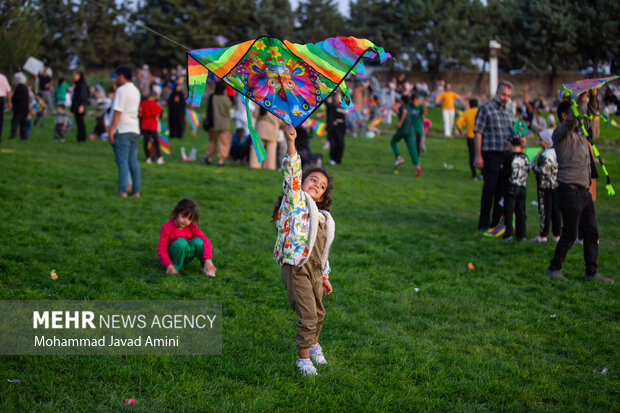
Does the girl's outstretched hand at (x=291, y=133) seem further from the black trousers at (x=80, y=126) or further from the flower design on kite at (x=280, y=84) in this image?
the black trousers at (x=80, y=126)

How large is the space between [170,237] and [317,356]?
109 inches

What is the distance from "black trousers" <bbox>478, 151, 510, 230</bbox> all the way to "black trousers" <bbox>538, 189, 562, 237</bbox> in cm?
68

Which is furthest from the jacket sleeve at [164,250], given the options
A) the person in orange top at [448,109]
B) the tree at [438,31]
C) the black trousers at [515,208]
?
the tree at [438,31]

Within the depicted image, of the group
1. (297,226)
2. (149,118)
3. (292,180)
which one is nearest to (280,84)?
(292,180)

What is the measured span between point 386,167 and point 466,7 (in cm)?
4431

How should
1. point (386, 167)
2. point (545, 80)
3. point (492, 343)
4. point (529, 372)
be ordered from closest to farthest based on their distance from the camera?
point (529, 372) < point (492, 343) < point (386, 167) < point (545, 80)

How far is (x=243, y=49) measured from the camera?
4457 mm

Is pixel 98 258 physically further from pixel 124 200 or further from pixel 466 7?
pixel 466 7

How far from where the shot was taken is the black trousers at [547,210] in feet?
31.0

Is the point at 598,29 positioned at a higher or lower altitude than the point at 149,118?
higher

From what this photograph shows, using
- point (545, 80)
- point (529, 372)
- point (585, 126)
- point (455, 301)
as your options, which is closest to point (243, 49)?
point (529, 372)

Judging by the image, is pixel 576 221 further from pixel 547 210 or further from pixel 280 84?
pixel 280 84

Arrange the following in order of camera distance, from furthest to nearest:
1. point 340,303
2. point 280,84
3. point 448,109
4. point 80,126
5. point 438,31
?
point 438,31
point 448,109
point 80,126
point 340,303
point 280,84

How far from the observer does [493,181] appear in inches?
394
